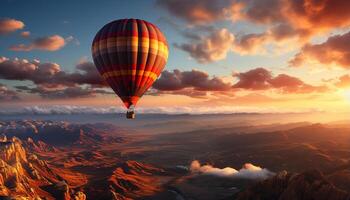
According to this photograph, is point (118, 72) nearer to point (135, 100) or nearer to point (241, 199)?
point (135, 100)


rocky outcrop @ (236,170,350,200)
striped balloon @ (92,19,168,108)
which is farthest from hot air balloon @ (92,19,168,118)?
rocky outcrop @ (236,170,350,200)

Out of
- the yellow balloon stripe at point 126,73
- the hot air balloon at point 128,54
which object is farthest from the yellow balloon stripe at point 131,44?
the yellow balloon stripe at point 126,73

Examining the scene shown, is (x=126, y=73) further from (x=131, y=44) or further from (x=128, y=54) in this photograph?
(x=131, y=44)

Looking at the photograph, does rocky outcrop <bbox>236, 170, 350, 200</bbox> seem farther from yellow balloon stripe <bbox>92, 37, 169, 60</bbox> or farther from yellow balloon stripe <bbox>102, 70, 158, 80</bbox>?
yellow balloon stripe <bbox>92, 37, 169, 60</bbox>

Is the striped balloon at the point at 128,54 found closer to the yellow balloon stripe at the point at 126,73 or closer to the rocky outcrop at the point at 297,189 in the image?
the yellow balloon stripe at the point at 126,73

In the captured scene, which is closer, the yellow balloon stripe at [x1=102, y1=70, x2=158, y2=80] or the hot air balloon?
the hot air balloon

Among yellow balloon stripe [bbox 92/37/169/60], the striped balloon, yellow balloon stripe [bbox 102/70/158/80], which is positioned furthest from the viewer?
yellow balloon stripe [bbox 102/70/158/80]

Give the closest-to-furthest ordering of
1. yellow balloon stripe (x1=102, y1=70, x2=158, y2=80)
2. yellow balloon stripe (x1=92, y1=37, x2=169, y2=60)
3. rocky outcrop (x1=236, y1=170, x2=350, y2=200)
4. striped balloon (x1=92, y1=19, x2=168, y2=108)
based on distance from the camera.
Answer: yellow balloon stripe (x1=92, y1=37, x2=169, y2=60) → striped balloon (x1=92, y1=19, x2=168, y2=108) → yellow balloon stripe (x1=102, y1=70, x2=158, y2=80) → rocky outcrop (x1=236, y1=170, x2=350, y2=200)

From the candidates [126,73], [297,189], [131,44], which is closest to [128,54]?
[131,44]
